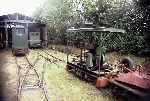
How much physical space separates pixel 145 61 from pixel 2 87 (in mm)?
10256

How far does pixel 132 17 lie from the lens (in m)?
19.8

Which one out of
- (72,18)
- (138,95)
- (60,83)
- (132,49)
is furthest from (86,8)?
(138,95)

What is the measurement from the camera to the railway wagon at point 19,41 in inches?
865

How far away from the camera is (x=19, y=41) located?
874 inches

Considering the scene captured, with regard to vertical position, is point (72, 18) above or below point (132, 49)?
above

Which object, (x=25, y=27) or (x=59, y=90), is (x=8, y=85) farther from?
(x=25, y=27)

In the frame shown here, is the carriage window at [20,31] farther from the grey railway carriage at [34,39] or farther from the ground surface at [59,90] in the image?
the ground surface at [59,90]

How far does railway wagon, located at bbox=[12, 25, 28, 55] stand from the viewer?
22.0 metres

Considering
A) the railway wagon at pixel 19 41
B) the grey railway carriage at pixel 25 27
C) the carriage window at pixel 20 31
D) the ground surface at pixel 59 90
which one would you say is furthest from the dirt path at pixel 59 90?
the grey railway carriage at pixel 25 27

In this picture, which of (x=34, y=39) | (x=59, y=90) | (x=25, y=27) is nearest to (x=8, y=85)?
(x=59, y=90)

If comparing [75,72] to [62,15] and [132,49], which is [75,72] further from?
[62,15]

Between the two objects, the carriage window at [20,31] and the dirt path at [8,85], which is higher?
the carriage window at [20,31]

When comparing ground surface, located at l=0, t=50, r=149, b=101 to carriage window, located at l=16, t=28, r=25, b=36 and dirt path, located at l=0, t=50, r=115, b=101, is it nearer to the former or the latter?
dirt path, located at l=0, t=50, r=115, b=101

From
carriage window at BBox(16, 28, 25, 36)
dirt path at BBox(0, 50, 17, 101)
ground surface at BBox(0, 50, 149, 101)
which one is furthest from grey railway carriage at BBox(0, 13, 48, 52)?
ground surface at BBox(0, 50, 149, 101)
